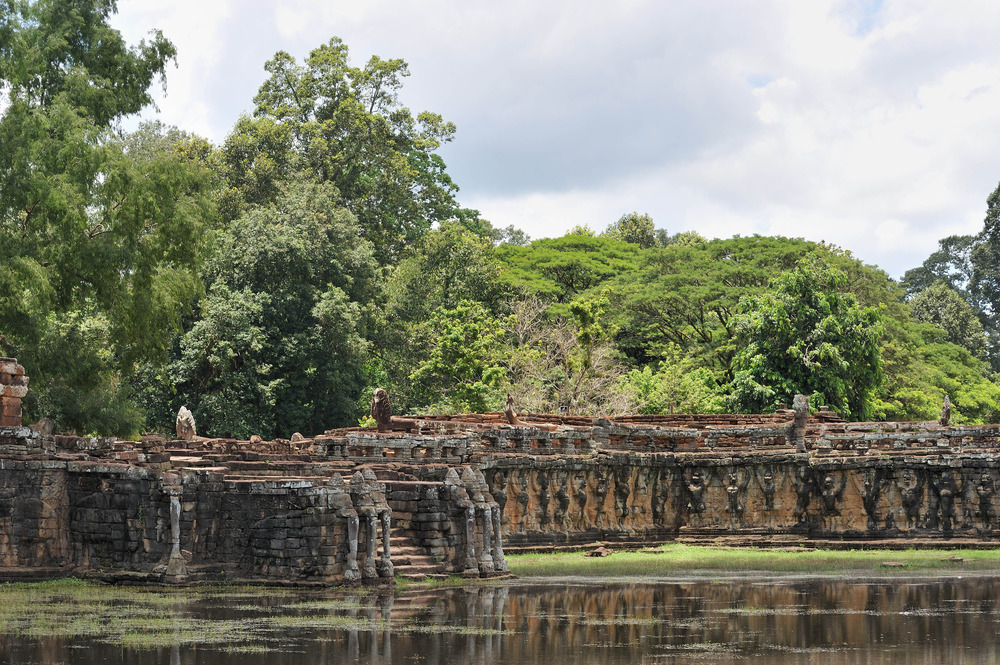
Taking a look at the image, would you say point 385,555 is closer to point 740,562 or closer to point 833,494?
point 740,562

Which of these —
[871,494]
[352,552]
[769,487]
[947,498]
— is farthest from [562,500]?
[352,552]

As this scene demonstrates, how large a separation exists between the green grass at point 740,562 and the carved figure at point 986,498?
6.17 ft

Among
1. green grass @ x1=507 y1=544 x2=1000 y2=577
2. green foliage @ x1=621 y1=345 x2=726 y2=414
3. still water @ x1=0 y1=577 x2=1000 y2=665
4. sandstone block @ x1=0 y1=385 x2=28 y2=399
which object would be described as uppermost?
green foliage @ x1=621 y1=345 x2=726 y2=414

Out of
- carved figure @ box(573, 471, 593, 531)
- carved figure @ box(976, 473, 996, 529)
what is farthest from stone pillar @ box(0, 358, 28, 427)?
carved figure @ box(976, 473, 996, 529)

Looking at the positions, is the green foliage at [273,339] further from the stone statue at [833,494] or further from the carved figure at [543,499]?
the stone statue at [833,494]

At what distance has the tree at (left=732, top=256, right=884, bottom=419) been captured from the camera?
44.2 meters

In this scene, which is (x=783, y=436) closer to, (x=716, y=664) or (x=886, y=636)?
(x=886, y=636)

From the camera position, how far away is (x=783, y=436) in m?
37.3

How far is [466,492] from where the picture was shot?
24156 millimetres

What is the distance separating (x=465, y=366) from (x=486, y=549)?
25714 mm

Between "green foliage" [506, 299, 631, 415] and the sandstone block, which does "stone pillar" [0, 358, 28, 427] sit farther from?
"green foliage" [506, 299, 631, 415]

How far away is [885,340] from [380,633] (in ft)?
152

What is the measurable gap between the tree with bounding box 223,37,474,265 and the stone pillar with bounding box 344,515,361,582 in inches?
1715

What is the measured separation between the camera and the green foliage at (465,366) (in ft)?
159
